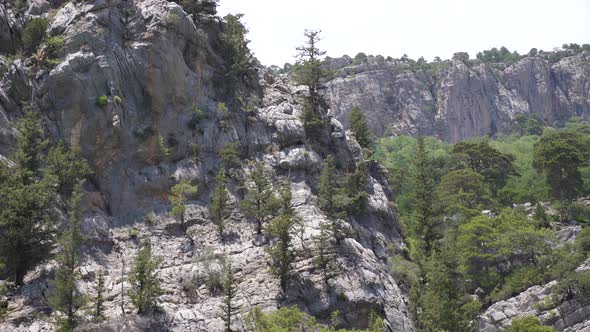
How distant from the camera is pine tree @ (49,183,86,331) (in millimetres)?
37219

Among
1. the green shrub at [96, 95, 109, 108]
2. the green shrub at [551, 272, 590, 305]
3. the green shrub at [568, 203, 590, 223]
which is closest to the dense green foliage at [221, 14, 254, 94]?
the green shrub at [96, 95, 109, 108]

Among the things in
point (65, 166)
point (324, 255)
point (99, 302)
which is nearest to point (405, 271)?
point (324, 255)

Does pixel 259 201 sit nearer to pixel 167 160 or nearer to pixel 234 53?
pixel 167 160

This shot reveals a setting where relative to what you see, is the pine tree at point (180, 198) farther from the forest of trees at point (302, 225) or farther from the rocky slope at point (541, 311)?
the rocky slope at point (541, 311)

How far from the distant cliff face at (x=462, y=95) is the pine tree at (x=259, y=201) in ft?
Result: 347

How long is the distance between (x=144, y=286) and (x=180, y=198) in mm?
11390

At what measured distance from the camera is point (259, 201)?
167 feet

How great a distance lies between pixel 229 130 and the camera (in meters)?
57.3

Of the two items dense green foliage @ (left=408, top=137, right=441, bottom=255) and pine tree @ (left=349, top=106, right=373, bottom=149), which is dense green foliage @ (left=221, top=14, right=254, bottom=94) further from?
dense green foliage @ (left=408, top=137, right=441, bottom=255)

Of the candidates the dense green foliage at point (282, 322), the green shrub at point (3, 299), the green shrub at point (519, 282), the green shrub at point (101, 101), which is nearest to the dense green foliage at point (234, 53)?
the green shrub at point (101, 101)

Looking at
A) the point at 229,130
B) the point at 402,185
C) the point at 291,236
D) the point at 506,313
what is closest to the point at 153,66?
the point at 229,130

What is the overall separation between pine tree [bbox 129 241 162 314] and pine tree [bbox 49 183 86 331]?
326cm

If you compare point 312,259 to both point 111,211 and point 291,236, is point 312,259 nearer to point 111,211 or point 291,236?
point 291,236

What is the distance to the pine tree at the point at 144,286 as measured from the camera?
39844mm
